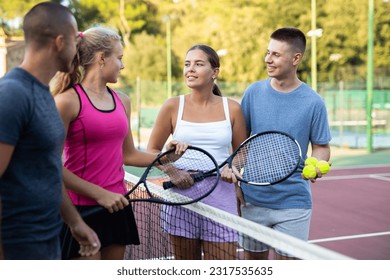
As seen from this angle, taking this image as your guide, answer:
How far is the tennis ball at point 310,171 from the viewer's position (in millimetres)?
2641

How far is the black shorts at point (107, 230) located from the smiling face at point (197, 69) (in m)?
0.76

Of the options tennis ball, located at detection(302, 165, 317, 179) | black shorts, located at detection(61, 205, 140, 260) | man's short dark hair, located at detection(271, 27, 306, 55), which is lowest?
black shorts, located at detection(61, 205, 140, 260)

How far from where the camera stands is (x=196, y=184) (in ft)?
9.17

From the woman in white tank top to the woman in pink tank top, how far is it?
0.39 metres

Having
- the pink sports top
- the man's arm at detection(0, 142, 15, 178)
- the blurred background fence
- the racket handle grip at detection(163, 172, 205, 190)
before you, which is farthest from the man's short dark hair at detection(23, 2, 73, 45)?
the blurred background fence

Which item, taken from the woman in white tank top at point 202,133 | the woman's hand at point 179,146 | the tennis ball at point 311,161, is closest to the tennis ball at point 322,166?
the tennis ball at point 311,161

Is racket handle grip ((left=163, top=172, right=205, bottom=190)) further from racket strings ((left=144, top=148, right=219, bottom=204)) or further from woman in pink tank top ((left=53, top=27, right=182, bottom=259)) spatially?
woman in pink tank top ((left=53, top=27, right=182, bottom=259))

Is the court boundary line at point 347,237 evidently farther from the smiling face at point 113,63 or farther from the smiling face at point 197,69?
the smiling face at point 113,63

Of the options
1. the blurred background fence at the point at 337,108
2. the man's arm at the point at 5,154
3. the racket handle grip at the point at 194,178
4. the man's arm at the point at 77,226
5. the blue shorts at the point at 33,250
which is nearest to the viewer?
the man's arm at the point at 5,154

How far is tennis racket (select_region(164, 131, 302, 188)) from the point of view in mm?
2832

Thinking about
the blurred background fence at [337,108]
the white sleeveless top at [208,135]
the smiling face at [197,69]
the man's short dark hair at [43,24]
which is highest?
the man's short dark hair at [43,24]

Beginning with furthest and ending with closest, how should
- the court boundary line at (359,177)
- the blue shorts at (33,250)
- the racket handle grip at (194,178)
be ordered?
the court boundary line at (359,177) → the racket handle grip at (194,178) → the blue shorts at (33,250)

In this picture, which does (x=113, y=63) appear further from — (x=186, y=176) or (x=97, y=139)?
(x=186, y=176)
